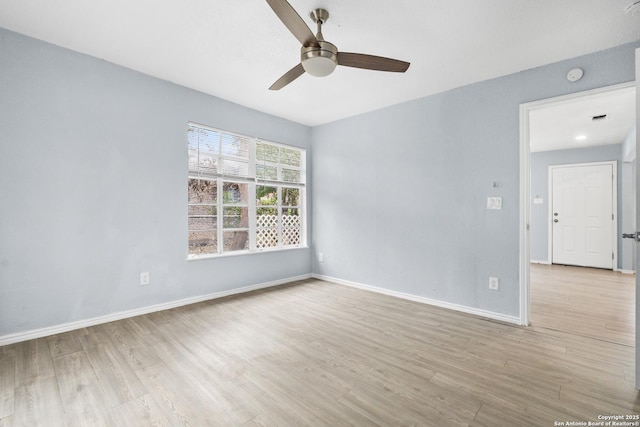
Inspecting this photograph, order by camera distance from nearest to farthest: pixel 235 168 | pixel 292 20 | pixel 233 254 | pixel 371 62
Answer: pixel 292 20 < pixel 371 62 < pixel 233 254 < pixel 235 168

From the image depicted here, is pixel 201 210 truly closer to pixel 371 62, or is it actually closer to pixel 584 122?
pixel 371 62

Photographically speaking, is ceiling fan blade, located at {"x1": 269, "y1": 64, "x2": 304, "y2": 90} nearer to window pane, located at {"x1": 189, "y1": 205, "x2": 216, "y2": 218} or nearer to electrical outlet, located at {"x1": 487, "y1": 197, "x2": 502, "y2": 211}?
window pane, located at {"x1": 189, "y1": 205, "x2": 216, "y2": 218}

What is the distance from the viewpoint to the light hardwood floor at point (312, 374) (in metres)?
1.52

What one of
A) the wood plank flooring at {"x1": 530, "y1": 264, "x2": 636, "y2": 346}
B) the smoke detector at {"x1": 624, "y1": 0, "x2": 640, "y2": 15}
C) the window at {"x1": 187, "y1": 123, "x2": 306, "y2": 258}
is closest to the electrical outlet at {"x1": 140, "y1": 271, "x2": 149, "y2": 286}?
the window at {"x1": 187, "y1": 123, "x2": 306, "y2": 258}

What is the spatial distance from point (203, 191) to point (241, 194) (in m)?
0.54

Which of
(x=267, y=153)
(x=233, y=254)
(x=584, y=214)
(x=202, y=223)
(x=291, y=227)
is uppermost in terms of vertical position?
(x=267, y=153)

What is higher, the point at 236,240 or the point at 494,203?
the point at 494,203

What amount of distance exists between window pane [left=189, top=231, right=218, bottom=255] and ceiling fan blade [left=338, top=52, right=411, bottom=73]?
8.64 ft

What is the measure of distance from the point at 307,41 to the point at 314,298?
2.87 metres

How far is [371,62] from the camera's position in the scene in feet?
6.67

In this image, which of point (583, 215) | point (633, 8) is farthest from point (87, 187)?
point (583, 215)

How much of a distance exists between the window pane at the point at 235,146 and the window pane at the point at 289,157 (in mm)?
648

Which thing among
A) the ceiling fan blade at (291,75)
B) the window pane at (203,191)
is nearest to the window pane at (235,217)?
the window pane at (203,191)

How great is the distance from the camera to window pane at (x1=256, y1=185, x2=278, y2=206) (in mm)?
4135
